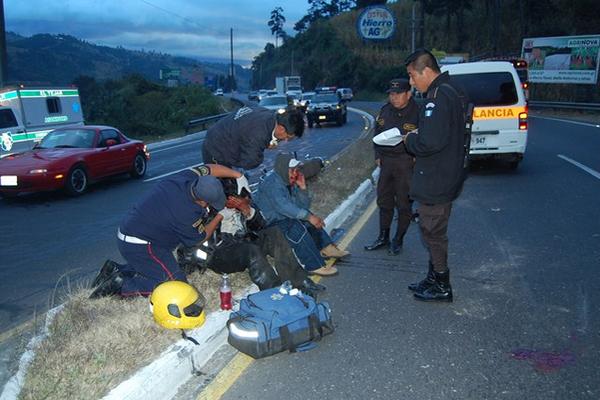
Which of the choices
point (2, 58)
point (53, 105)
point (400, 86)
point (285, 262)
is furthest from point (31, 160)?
point (2, 58)

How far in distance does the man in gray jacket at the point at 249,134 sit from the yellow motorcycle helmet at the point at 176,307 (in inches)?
79.6

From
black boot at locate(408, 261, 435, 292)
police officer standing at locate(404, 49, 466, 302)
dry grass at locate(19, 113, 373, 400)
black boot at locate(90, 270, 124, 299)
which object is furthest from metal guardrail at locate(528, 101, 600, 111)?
black boot at locate(90, 270, 124, 299)

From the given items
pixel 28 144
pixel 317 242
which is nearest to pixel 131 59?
pixel 28 144

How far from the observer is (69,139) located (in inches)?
481

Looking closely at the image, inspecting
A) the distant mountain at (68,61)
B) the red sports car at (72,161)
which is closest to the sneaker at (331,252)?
the red sports car at (72,161)

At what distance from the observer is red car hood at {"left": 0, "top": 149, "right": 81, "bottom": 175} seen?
1040 centimetres

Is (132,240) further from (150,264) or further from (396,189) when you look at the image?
(396,189)

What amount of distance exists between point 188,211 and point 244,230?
4.12ft

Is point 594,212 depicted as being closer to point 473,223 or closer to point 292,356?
point 473,223

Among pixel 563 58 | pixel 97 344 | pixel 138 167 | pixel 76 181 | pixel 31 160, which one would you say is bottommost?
pixel 138 167

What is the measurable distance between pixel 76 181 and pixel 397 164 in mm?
7398

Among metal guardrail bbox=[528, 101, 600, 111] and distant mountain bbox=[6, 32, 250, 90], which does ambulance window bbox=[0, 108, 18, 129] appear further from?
distant mountain bbox=[6, 32, 250, 90]

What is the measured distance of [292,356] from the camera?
4.06 m

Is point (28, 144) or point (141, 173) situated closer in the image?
point (141, 173)
